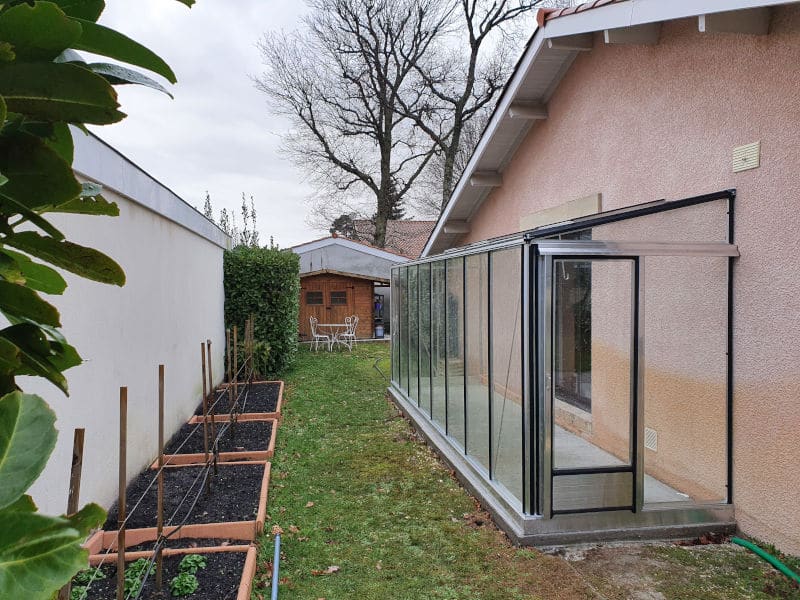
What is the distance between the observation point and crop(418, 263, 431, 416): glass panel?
742 centimetres

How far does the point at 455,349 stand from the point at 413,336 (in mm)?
2151

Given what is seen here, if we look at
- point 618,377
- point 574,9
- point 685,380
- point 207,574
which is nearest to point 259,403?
point 207,574

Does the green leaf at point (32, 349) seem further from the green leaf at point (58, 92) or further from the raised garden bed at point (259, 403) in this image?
the raised garden bed at point (259, 403)

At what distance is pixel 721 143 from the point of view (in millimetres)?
4180

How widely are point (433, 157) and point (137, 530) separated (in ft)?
75.8

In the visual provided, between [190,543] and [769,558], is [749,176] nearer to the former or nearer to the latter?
[769,558]

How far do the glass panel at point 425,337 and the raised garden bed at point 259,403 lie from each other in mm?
2050

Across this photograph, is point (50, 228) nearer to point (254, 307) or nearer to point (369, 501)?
point (369, 501)

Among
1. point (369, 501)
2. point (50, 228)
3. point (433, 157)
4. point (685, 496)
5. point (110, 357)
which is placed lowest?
point (369, 501)

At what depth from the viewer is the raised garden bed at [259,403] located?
789cm

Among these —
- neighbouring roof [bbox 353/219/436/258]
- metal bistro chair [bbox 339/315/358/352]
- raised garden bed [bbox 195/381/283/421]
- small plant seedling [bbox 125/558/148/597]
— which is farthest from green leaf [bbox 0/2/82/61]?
neighbouring roof [bbox 353/219/436/258]

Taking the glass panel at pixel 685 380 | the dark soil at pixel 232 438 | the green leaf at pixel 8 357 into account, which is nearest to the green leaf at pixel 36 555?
the green leaf at pixel 8 357

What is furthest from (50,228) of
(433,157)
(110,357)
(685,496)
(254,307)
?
(433,157)

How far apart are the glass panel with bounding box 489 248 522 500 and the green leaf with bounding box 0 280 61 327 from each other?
3931 millimetres
